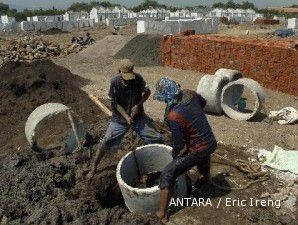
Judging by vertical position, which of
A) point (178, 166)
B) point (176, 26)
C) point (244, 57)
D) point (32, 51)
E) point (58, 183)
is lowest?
point (58, 183)

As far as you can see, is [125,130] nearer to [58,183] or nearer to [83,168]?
[83,168]

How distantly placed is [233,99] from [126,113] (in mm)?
5110

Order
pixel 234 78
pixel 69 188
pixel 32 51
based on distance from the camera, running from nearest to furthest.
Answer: pixel 69 188, pixel 234 78, pixel 32 51

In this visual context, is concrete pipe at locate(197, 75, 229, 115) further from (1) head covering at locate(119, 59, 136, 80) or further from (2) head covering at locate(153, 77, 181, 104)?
(2) head covering at locate(153, 77, 181, 104)

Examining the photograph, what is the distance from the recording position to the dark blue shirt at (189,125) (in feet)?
16.7

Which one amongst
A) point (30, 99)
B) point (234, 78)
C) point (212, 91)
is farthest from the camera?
point (30, 99)

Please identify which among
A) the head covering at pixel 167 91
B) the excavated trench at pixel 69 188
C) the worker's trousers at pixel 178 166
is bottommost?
the excavated trench at pixel 69 188

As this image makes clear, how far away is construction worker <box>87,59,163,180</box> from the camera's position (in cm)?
639

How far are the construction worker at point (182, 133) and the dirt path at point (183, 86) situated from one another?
10.3 feet

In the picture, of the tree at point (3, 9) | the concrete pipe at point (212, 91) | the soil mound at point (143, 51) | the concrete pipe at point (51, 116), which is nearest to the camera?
the concrete pipe at point (51, 116)

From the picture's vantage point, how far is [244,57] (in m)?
13.2

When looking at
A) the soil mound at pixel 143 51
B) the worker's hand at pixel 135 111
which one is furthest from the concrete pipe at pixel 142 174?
the soil mound at pixel 143 51

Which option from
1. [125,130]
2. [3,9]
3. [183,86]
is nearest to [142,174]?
[125,130]

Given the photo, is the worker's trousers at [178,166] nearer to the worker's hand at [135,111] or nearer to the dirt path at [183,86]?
the worker's hand at [135,111]
